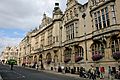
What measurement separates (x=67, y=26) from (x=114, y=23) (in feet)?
53.6

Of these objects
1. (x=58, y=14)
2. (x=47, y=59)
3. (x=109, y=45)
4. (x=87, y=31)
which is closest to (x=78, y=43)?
(x=87, y=31)

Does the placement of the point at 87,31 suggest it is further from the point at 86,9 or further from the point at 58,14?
the point at 58,14

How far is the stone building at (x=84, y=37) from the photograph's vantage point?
3114 centimetres

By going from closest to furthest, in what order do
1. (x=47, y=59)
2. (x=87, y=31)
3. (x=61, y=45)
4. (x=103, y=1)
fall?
(x=103, y=1), (x=87, y=31), (x=61, y=45), (x=47, y=59)

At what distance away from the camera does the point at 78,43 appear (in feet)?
133

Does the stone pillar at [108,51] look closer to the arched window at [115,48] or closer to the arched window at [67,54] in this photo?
the arched window at [115,48]

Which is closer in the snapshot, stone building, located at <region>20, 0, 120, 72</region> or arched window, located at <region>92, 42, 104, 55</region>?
stone building, located at <region>20, 0, 120, 72</region>

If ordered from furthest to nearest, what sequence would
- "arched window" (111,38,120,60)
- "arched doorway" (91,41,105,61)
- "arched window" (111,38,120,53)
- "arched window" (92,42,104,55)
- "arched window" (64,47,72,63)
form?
1. "arched window" (64,47,72,63)
2. "arched window" (92,42,104,55)
3. "arched doorway" (91,41,105,61)
4. "arched window" (111,38,120,53)
5. "arched window" (111,38,120,60)

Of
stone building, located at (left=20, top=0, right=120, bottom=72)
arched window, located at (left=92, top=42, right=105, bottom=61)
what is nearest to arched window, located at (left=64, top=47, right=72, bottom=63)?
stone building, located at (left=20, top=0, right=120, bottom=72)

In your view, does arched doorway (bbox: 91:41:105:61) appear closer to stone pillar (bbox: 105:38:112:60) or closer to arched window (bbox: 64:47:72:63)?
stone pillar (bbox: 105:38:112:60)

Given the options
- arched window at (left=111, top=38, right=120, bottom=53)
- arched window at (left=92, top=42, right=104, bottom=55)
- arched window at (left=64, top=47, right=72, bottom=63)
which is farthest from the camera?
arched window at (left=64, top=47, right=72, bottom=63)

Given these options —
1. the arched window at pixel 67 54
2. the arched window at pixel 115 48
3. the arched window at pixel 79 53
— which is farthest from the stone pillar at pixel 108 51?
the arched window at pixel 67 54

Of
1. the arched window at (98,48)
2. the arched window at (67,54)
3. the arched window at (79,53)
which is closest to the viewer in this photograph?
the arched window at (98,48)

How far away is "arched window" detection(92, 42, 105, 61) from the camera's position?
109 feet
